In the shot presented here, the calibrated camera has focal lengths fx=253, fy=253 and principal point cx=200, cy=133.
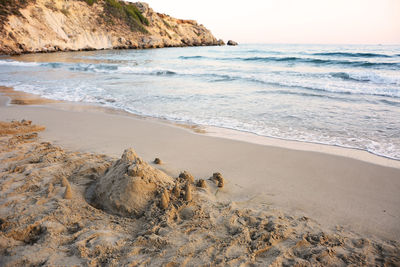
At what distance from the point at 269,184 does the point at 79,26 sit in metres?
44.7

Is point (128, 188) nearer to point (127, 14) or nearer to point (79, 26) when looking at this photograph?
point (79, 26)

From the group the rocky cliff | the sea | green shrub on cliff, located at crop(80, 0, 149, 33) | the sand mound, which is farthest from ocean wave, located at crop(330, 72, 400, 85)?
green shrub on cliff, located at crop(80, 0, 149, 33)

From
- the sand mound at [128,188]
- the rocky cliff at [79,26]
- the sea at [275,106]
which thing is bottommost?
the sea at [275,106]

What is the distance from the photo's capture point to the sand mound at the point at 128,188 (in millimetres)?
2184

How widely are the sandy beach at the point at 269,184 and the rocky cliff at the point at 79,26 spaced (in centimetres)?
3274

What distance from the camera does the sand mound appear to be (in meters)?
2.18

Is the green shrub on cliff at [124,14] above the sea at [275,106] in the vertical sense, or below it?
above

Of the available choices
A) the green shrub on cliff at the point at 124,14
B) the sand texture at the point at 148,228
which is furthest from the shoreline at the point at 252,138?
the green shrub on cliff at the point at 124,14

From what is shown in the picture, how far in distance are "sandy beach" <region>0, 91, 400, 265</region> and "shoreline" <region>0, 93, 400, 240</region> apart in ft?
0.03

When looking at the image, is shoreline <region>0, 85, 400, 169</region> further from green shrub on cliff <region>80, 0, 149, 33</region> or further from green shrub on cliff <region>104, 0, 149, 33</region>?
green shrub on cliff <region>104, 0, 149, 33</region>

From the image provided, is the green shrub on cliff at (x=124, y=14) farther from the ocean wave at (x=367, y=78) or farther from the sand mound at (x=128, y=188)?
the sand mound at (x=128, y=188)

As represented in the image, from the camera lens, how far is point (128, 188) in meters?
2.24

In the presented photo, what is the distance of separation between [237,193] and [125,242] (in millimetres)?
1268

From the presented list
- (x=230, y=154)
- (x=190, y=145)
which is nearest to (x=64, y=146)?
(x=190, y=145)
